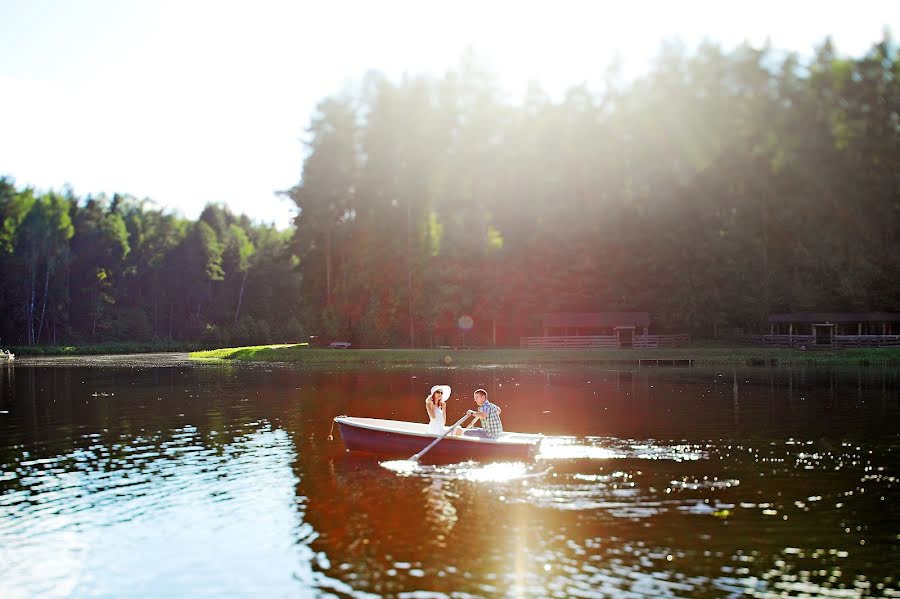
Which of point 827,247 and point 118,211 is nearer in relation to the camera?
point 827,247

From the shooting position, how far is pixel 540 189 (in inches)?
3588

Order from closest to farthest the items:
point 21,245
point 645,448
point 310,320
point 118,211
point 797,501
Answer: point 797,501 < point 645,448 < point 310,320 < point 21,245 < point 118,211

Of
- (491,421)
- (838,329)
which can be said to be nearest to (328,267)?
(838,329)

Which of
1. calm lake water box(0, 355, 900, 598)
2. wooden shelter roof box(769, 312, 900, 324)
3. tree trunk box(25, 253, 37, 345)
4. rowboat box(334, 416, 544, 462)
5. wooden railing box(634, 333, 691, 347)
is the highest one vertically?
tree trunk box(25, 253, 37, 345)

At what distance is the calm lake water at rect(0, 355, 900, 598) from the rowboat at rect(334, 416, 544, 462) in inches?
21.0

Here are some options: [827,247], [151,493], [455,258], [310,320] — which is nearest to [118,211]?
[310,320]

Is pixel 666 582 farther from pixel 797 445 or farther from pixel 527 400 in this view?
pixel 527 400

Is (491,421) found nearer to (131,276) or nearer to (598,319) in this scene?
(598,319)

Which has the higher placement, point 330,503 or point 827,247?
point 827,247

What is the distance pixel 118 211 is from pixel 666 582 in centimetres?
13580

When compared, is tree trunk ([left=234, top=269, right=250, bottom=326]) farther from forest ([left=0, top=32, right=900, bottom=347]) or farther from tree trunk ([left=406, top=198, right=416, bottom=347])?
tree trunk ([left=406, top=198, right=416, bottom=347])

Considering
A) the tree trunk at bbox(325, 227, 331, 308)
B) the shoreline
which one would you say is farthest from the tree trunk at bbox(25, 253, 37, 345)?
the tree trunk at bbox(325, 227, 331, 308)

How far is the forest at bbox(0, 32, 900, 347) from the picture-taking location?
284 feet

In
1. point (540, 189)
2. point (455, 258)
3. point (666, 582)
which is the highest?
point (540, 189)
